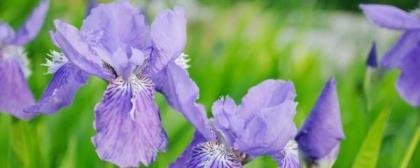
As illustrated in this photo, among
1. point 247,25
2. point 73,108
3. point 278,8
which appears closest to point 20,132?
point 73,108

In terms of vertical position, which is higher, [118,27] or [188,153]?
[118,27]

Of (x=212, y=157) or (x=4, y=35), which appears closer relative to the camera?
(x=212, y=157)

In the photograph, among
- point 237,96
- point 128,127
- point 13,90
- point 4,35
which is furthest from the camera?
point 237,96

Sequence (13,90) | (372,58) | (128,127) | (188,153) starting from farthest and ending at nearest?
(372,58), (13,90), (188,153), (128,127)

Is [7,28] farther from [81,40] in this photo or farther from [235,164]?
[235,164]

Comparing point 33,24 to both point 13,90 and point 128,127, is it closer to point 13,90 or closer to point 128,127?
point 13,90

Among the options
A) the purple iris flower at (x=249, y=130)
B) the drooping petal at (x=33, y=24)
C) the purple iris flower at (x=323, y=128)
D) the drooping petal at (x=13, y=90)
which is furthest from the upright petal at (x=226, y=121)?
the drooping petal at (x=33, y=24)

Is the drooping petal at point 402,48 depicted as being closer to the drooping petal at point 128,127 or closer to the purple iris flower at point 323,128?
the purple iris flower at point 323,128

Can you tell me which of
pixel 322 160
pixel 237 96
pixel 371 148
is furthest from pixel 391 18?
pixel 237 96
